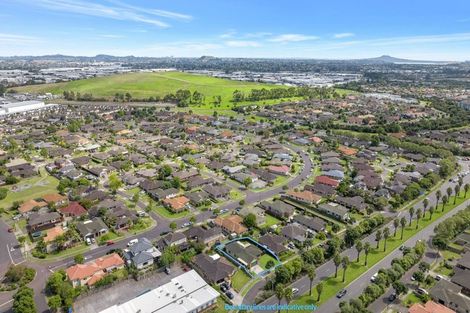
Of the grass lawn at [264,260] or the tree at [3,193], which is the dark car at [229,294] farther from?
the tree at [3,193]

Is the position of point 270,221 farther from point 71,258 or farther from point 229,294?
point 71,258

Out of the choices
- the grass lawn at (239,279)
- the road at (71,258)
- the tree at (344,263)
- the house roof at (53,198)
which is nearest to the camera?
the road at (71,258)

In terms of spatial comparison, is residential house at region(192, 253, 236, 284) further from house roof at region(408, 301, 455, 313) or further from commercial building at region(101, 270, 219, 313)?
house roof at region(408, 301, 455, 313)

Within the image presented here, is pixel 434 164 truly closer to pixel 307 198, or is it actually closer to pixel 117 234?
pixel 307 198

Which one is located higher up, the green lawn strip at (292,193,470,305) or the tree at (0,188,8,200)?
the tree at (0,188,8,200)

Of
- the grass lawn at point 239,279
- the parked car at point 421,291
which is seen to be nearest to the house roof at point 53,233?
the grass lawn at point 239,279

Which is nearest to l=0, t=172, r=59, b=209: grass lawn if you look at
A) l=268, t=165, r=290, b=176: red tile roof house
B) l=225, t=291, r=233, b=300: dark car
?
→ l=225, t=291, r=233, b=300: dark car
